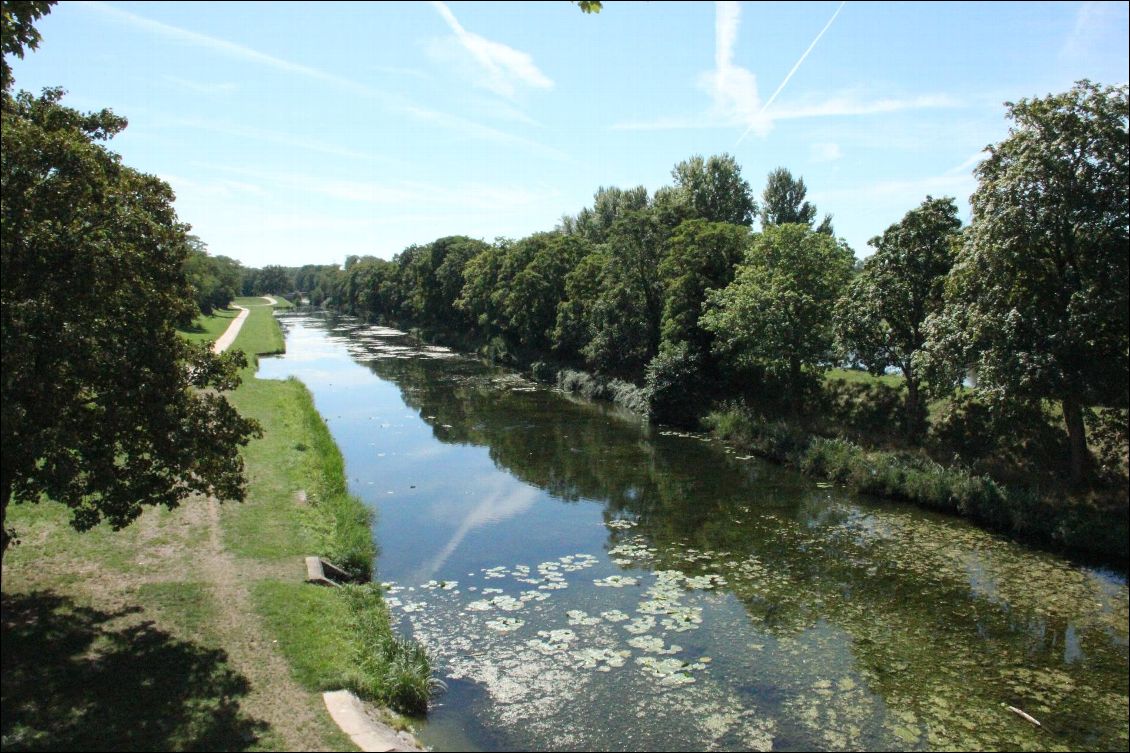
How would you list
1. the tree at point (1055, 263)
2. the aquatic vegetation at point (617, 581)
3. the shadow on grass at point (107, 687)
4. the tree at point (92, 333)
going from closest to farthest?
the shadow on grass at point (107, 687)
the tree at point (92, 333)
the aquatic vegetation at point (617, 581)
the tree at point (1055, 263)

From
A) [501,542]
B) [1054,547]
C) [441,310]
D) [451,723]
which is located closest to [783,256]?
[1054,547]

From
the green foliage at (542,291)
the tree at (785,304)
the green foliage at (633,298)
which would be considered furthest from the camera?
the green foliage at (542,291)

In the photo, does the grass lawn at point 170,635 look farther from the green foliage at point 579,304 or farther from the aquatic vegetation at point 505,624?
the green foliage at point 579,304

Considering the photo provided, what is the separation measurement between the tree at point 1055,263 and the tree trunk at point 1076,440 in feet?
0.11

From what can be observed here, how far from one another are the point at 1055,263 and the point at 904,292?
Answer: 256 inches

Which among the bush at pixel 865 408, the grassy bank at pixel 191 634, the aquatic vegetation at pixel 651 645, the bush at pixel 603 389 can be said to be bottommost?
the aquatic vegetation at pixel 651 645

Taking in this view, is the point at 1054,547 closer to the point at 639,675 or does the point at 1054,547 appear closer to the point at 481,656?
the point at 639,675

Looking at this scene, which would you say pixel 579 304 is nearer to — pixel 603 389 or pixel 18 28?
pixel 603 389

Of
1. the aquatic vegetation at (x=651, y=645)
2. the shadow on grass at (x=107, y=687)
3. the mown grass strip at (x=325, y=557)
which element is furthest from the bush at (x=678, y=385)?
the shadow on grass at (x=107, y=687)

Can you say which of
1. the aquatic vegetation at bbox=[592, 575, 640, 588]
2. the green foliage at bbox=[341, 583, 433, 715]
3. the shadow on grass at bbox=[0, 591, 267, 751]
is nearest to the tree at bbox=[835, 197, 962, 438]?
the aquatic vegetation at bbox=[592, 575, 640, 588]

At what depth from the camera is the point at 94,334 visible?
10.5m

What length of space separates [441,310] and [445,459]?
65.9 meters

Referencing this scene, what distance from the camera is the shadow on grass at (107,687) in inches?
350

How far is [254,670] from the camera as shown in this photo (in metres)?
11.0
